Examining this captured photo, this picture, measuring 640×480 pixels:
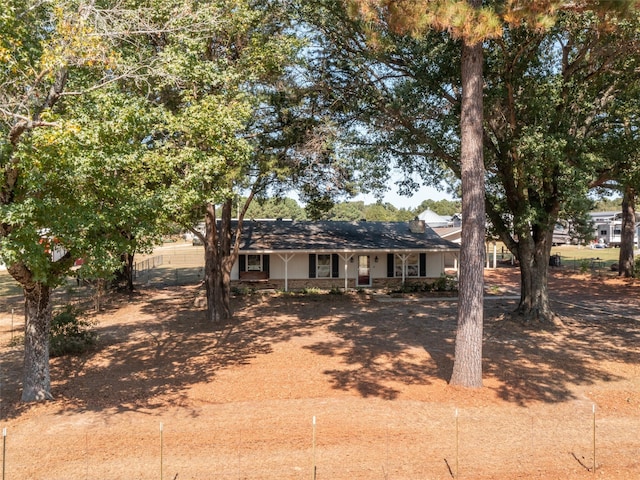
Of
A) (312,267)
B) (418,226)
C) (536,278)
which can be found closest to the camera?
(536,278)

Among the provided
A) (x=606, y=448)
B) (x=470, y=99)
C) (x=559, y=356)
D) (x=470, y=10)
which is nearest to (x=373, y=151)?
(x=470, y=99)

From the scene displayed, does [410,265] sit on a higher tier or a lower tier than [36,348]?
higher

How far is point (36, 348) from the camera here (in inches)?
411

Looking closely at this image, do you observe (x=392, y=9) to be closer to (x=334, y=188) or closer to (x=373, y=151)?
(x=373, y=151)

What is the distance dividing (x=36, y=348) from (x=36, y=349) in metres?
0.03

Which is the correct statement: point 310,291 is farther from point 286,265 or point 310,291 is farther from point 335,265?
point 335,265

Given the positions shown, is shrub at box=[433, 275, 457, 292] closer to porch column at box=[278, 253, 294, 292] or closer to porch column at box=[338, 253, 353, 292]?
porch column at box=[338, 253, 353, 292]

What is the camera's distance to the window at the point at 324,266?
30.0 m

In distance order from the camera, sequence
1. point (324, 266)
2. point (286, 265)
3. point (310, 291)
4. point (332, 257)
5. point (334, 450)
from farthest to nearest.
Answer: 1. point (332, 257)
2. point (324, 266)
3. point (310, 291)
4. point (286, 265)
5. point (334, 450)

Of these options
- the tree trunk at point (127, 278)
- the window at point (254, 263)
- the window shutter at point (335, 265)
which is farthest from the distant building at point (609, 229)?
the tree trunk at point (127, 278)

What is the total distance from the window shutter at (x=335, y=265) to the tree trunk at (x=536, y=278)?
12692 millimetres

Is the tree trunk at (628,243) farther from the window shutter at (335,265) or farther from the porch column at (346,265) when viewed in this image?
the window shutter at (335,265)

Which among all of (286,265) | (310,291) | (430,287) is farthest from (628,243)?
(286,265)

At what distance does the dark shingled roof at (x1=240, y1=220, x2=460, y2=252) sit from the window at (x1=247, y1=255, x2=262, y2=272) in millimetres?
1164
